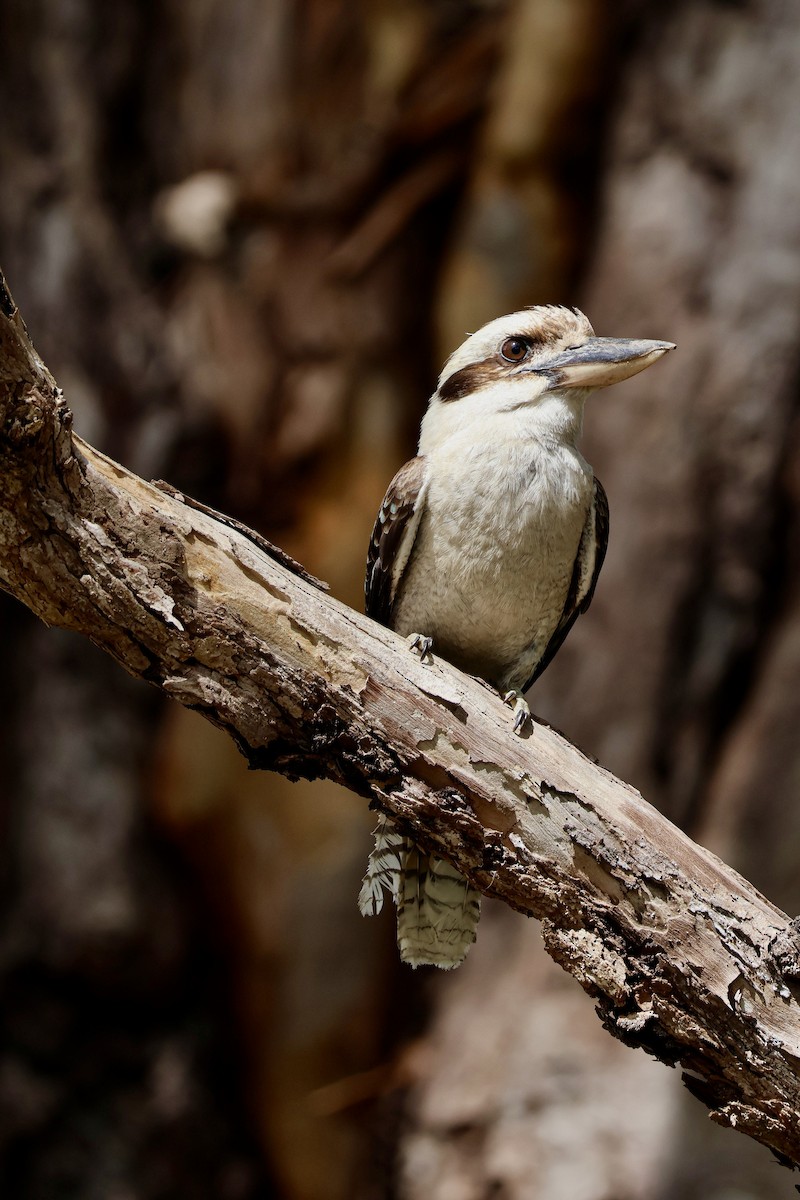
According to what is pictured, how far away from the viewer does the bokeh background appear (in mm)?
4477

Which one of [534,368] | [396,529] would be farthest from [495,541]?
[534,368]

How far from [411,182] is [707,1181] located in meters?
4.21

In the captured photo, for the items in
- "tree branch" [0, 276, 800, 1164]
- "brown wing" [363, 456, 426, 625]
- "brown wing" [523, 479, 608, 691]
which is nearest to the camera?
"tree branch" [0, 276, 800, 1164]

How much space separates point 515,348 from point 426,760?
54.2 inches

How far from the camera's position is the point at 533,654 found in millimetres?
3002

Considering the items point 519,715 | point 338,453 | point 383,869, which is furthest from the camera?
point 338,453

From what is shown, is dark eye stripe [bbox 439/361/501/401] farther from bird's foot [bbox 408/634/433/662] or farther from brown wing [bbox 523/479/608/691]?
bird's foot [bbox 408/634/433/662]

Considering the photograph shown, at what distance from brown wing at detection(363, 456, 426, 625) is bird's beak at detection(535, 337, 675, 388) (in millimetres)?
429

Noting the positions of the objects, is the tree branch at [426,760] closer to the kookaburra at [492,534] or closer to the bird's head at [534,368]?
the kookaburra at [492,534]

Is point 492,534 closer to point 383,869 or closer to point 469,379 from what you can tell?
point 469,379

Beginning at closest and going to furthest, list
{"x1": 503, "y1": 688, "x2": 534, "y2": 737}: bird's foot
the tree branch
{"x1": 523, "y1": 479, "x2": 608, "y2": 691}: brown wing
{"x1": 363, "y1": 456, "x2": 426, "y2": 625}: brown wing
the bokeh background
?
the tree branch < {"x1": 503, "y1": 688, "x2": 534, "y2": 737}: bird's foot < {"x1": 363, "y1": 456, "x2": 426, "y2": 625}: brown wing < {"x1": 523, "y1": 479, "x2": 608, "y2": 691}: brown wing < the bokeh background

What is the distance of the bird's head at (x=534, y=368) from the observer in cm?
280

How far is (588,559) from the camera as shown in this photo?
9.89 feet

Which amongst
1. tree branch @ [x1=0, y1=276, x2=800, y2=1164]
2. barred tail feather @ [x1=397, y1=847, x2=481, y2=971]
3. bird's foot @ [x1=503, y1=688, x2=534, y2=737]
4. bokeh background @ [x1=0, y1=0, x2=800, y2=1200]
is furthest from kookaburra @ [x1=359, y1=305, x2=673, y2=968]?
bokeh background @ [x1=0, y1=0, x2=800, y2=1200]
